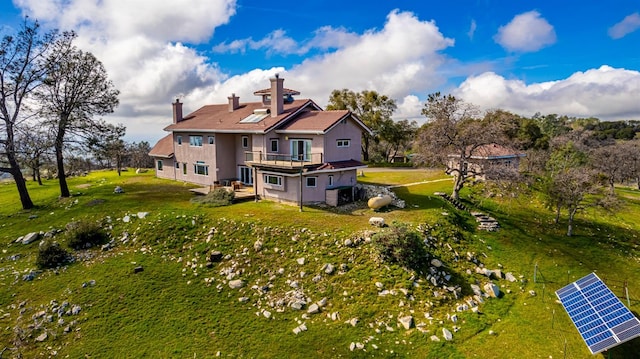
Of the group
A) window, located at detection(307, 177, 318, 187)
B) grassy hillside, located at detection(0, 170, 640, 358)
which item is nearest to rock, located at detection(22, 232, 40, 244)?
grassy hillside, located at detection(0, 170, 640, 358)

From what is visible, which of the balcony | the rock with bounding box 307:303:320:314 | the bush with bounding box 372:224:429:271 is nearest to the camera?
the rock with bounding box 307:303:320:314

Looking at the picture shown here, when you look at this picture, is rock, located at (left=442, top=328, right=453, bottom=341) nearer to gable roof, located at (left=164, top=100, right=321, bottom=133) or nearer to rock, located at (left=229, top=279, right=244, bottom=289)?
rock, located at (left=229, top=279, right=244, bottom=289)

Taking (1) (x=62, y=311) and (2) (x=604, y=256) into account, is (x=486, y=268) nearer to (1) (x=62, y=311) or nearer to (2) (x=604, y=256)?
(2) (x=604, y=256)

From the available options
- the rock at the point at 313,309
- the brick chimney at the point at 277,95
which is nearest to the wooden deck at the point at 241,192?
the brick chimney at the point at 277,95

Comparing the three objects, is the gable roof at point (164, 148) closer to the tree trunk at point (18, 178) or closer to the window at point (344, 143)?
the tree trunk at point (18, 178)

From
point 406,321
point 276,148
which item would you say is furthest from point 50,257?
point 406,321

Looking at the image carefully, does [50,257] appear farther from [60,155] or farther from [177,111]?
[177,111]
